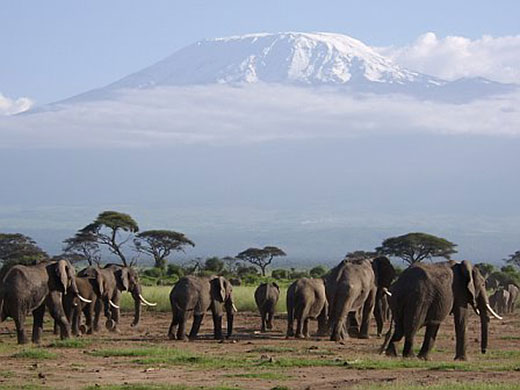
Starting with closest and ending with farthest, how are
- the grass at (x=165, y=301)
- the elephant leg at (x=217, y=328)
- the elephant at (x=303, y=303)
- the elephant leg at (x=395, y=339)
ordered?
the elephant leg at (x=395, y=339) < the elephant leg at (x=217, y=328) < the elephant at (x=303, y=303) < the grass at (x=165, y=301)

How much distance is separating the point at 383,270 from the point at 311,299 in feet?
6.45

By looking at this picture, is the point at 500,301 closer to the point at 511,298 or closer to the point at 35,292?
the point at 511,298

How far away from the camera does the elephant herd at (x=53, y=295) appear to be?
2638cm

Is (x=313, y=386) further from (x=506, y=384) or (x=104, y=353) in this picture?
(x=104, y=353)

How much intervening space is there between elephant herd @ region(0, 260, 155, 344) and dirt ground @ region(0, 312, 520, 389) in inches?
22.8

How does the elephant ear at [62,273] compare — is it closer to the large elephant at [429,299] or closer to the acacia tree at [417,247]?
the large elephant at [429,299]

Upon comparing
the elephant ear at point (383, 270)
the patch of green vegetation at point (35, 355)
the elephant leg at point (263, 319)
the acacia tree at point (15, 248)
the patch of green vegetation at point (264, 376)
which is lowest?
the patch of green vegetation at point (264, 376)

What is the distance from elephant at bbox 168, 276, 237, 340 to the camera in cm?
2953

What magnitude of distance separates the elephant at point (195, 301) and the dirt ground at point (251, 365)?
2.17ft

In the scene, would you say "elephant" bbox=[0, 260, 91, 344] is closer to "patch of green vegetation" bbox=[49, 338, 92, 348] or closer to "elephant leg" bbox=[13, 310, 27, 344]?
"elephant leg" bbox=[13, 310, 27, 344]

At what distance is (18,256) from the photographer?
74188mm

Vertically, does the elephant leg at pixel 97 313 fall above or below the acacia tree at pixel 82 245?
below

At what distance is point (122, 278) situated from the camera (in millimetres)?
32688

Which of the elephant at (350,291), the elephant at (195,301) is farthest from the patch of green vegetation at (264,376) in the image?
the elephant at (195,301)
